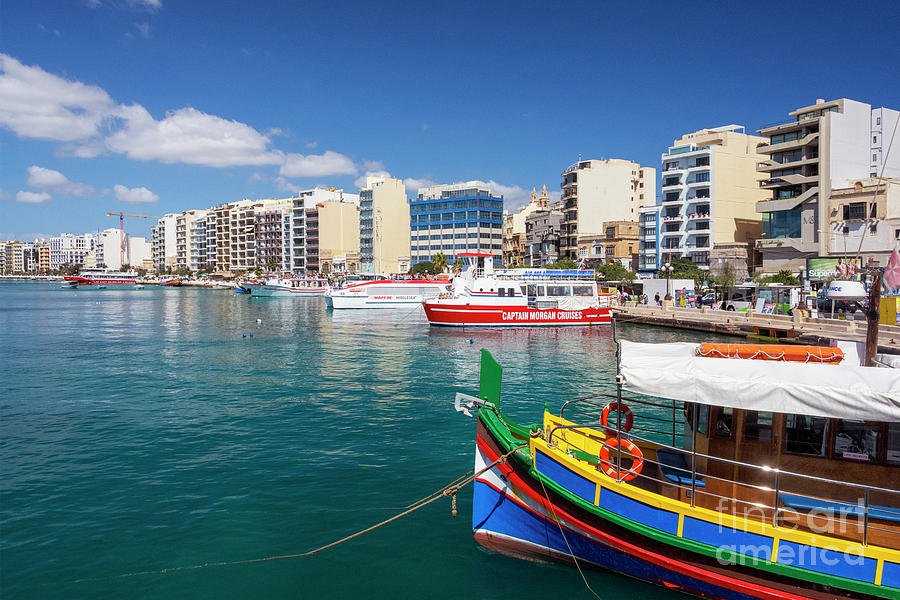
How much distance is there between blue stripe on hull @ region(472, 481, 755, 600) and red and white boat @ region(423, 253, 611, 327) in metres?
33.7

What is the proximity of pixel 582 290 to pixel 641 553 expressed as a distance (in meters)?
40.5

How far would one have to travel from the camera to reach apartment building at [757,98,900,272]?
5166 centimetres

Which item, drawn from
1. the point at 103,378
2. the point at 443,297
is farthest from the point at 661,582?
the point at 443,297

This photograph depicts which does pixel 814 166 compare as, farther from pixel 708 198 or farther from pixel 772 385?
pixel 772 385

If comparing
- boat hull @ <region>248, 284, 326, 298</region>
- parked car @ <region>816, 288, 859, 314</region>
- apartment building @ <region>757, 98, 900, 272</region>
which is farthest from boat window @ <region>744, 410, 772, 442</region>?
boat hull @ <region>248, 284, 326, 298</region>

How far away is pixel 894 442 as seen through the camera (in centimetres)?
740

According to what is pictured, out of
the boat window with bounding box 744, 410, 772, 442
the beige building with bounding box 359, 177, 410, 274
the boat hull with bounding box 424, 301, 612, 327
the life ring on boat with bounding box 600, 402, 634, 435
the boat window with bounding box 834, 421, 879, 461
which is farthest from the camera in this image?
the beige building with bounding box 359, 177, 410, 274

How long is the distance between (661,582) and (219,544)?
7.01m

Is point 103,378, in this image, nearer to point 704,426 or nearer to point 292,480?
point 292,480

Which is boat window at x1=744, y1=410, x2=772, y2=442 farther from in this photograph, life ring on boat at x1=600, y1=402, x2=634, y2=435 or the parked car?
the parked car

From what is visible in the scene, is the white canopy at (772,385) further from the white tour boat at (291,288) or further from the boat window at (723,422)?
the white tour boat at (291,288)

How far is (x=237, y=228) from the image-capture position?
161 m

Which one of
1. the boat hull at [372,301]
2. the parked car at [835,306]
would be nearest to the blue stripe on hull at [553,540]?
the parked car at [835,306]

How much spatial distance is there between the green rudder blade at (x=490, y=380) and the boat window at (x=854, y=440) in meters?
4.92
